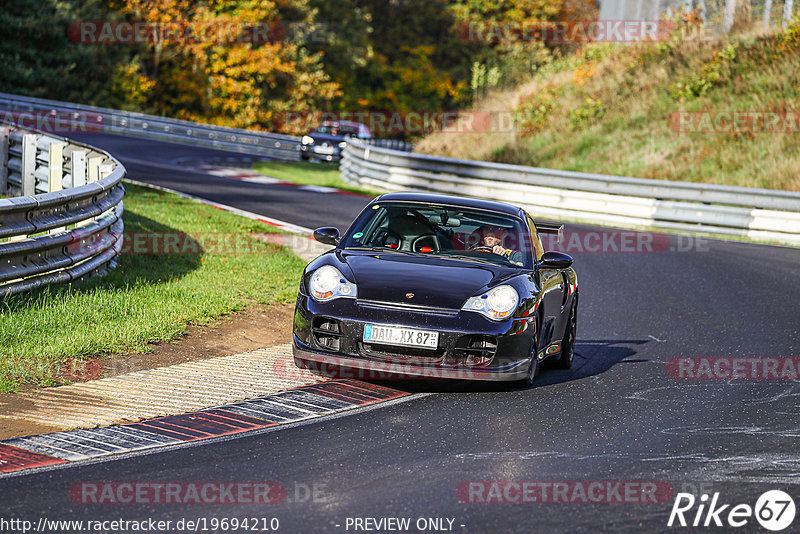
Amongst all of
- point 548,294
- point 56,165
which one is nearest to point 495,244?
point 548,294

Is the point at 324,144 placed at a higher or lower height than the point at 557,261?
lower

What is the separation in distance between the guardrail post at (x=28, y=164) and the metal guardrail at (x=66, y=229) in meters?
1.37

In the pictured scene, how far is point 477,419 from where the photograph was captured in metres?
7.28

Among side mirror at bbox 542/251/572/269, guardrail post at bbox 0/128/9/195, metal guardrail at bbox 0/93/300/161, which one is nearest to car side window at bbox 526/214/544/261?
side mirror at bbox 542/251/572/269

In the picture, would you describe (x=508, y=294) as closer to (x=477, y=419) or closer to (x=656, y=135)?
(x=477, y=419)

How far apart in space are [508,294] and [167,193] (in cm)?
1370

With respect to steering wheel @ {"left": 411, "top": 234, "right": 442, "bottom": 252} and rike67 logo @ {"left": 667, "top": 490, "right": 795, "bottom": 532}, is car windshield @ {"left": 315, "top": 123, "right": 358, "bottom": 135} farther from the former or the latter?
rike67 logo @ {"left": 667, "top": 490, "right": 795, "bottom": 532}

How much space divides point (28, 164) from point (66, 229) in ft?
17.0

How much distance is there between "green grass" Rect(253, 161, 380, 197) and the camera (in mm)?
28266

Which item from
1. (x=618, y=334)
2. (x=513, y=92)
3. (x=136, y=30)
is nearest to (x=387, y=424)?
(x=618, y=334)

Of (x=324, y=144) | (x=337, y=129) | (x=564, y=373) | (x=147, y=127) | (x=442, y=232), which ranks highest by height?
(x=442, y=232)

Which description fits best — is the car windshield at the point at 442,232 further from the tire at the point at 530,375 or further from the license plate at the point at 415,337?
the license plate at the point at 415,337

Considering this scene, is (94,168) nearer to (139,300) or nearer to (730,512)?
(139,300)

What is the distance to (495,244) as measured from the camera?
29.7 ft
